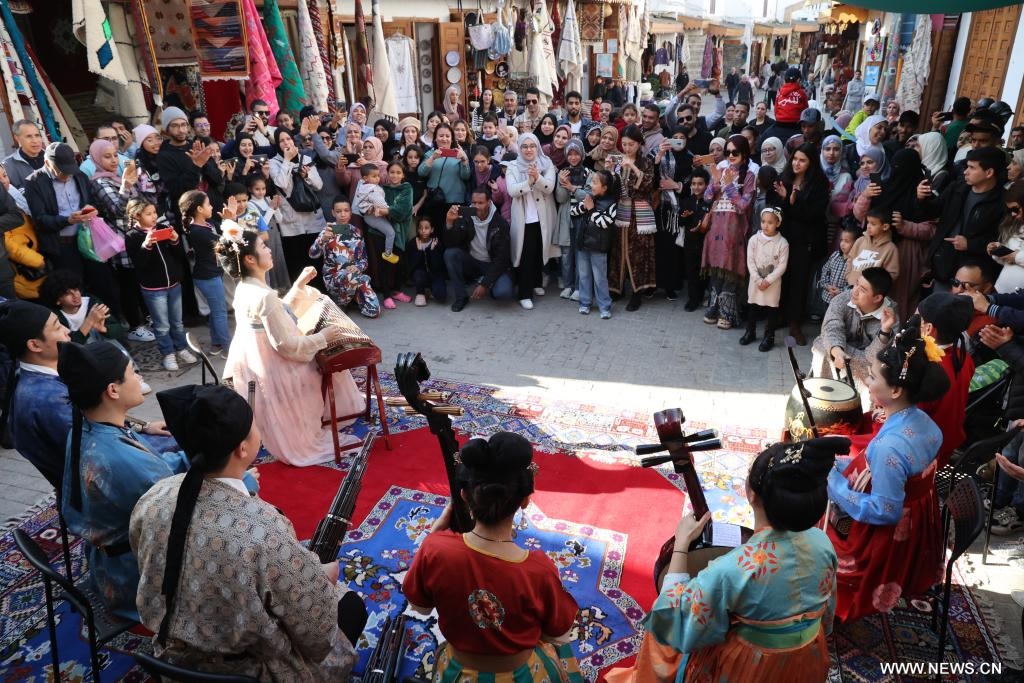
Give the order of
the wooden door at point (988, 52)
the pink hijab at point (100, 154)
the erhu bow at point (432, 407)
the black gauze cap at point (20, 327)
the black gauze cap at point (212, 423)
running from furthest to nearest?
→ the wooden door at point (988, 52)
the pink hijab at point (100, 154)
the black gauze cap at point (20, 327)
the erhu bow at point (432, 407)
the black gauze cap at point (212, 423)

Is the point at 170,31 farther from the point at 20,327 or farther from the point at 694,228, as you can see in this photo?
the point at 694,228

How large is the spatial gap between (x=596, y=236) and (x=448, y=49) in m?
7.19

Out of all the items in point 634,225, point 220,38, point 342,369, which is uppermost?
point 220,38

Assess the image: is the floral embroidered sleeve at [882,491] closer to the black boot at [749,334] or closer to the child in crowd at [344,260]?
the black boot at [749,334]

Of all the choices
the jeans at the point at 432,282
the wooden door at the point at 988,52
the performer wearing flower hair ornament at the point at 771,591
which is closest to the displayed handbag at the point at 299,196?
the jeans at the point at 432,282

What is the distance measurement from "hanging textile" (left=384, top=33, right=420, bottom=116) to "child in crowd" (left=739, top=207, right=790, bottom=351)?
24.4ft

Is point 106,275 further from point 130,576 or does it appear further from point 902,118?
point 902,118

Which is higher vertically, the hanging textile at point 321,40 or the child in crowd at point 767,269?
the hanging textile at point 321,40

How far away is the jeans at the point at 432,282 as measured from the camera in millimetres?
7707

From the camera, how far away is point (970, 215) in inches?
204

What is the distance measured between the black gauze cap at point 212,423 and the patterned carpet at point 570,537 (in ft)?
4.96

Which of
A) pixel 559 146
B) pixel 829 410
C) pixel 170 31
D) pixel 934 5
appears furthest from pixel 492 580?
pixel 170 31

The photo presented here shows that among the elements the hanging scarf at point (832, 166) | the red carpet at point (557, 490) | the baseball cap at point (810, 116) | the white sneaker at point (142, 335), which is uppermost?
the baseball cap at point (810, 116)

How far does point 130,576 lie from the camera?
9.76 feet
